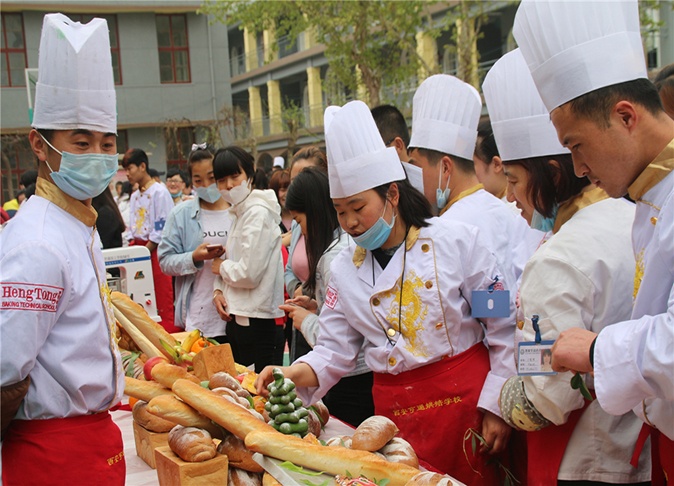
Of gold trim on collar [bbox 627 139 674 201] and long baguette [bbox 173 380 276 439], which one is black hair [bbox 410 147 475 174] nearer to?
long baguette [bbox 173 380 276 439]

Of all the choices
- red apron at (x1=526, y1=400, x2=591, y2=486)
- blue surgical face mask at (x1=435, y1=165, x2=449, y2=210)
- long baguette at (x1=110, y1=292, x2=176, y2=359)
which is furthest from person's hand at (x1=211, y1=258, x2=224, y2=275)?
red apron at (x1=526, y1=400, x2=591, y2=486)

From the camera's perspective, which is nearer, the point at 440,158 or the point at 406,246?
the point at 406,246

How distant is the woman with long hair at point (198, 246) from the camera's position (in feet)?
14.9

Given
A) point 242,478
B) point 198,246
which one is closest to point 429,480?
point 242,478

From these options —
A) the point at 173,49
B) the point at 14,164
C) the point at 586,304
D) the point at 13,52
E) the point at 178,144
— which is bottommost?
the point at 586,304

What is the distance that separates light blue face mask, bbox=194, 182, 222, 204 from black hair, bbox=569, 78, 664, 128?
334 centimetres

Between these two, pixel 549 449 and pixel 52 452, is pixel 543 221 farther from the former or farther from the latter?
pixel 52 452

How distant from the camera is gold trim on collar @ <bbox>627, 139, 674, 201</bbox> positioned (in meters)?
1.47

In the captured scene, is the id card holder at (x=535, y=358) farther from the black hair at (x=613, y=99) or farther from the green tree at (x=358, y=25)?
the green tree at (x=358, y=25)

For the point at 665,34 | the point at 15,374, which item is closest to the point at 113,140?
the point at 15,374

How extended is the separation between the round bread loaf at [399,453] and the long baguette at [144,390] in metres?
0.92

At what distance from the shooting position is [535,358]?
Answer: 1.79 m

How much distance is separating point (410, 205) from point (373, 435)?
0.87 m

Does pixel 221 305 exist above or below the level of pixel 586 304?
below
